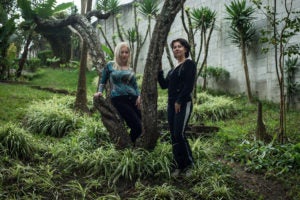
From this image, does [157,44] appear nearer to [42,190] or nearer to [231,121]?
[42,190]

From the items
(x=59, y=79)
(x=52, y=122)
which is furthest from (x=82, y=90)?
(x=59, y=79)

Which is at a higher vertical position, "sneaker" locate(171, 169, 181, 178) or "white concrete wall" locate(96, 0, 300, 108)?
"white concrete wall" locate(96, 0, 300, 108)

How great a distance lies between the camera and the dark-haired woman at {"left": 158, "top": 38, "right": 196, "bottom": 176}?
3964 mm

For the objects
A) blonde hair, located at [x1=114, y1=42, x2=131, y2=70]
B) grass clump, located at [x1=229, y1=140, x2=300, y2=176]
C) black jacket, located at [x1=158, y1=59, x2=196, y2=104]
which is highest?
blonde hair, located at [x1=114, y1=42, x2=131, y2=70]

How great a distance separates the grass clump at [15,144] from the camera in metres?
4.86

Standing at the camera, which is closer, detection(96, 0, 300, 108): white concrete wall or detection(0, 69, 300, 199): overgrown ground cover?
detection(0, 69, 300, 199): overgrown ground cover

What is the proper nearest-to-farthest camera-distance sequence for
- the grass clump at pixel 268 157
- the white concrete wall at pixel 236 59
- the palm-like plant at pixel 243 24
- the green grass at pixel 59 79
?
1. the grass clump at pixel 268 157
2. the white concrete wall at pixel 236 59
3. the palm-like plant at pixel 243 24
4. the green grass at pixel 59 79

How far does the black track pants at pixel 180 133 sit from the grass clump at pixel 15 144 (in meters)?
2.17

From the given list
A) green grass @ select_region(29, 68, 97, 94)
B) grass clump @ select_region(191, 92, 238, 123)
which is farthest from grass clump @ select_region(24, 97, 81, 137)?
green grass @ select_region(29, 68, 97, 94)

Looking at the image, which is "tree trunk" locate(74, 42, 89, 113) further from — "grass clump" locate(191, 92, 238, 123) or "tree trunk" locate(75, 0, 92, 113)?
"grass clump" locate(191, 92, 238, 123)

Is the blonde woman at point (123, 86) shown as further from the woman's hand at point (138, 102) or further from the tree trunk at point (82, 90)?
the tree trunk at point (82, 90)

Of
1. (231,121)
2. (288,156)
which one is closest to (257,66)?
(231,121)

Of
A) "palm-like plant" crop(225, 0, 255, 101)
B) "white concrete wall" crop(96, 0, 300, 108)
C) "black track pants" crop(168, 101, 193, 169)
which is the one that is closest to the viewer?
"black track pants" crop(168, 101, 193, 169)

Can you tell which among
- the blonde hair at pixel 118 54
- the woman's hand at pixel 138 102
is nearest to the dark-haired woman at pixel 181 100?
the woman's hand at pixel 138 102
